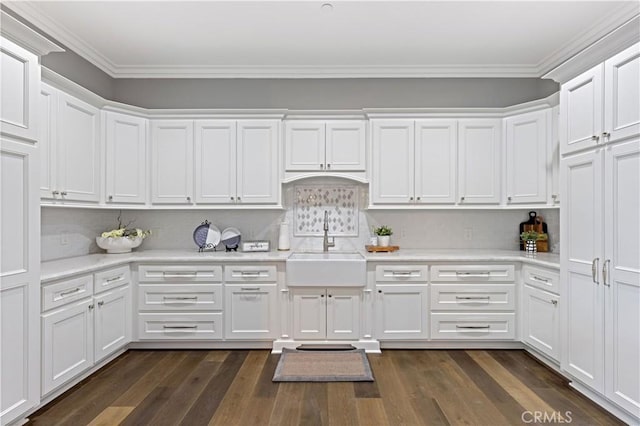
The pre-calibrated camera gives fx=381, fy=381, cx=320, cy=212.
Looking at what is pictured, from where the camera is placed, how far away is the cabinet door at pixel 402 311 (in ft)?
11.2

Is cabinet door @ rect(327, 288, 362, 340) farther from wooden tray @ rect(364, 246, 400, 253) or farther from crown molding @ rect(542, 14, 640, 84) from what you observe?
crown molding @ rect(542, 14, 640, 84)

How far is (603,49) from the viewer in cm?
230

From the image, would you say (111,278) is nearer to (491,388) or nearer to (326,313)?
(326,313)

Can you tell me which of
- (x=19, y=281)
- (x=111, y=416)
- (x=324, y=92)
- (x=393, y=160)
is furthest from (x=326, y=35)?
(x=111, y=416)

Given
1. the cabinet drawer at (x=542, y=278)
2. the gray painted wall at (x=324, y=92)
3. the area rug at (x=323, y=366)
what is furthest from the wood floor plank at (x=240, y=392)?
the gray painted wall at (x=324, y=92)

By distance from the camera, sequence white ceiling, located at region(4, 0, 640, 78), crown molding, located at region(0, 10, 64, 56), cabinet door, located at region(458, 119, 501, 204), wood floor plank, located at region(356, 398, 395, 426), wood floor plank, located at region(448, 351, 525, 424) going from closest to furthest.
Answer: crown molding, located at region(0, 10, 64, 56)
wood floor plank, located at region(356, 398, 395, 426)
wood floor plank, located at region(448, 351, 525, 424)
white ceiling, located at region(4, 0, 640, 78)
cabinet door, located at region(458, 119, 501, 204)

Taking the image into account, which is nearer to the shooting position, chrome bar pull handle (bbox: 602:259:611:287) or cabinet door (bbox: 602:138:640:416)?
cabinet door (bbox: 602:138:640:416)

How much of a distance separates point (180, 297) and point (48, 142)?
162cm

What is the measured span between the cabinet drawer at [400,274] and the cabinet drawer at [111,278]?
87.6 inches

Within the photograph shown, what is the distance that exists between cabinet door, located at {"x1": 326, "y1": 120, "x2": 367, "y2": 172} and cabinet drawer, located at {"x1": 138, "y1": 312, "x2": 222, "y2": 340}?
183 cm

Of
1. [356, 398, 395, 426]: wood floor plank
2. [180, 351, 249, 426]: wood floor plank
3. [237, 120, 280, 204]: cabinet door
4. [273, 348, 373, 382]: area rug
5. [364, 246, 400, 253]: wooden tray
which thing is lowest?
[180, 351, 249, 426]: wood floor plank

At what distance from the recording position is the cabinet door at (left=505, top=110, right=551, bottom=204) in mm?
3477

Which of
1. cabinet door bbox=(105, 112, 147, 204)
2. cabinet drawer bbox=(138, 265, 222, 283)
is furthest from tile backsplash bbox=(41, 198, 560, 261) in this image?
cabinet drawer bbox=(138, 265, 222, 283)

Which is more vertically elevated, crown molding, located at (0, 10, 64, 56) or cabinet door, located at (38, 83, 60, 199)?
crown molding, located at (0, 10, 64, 56)
